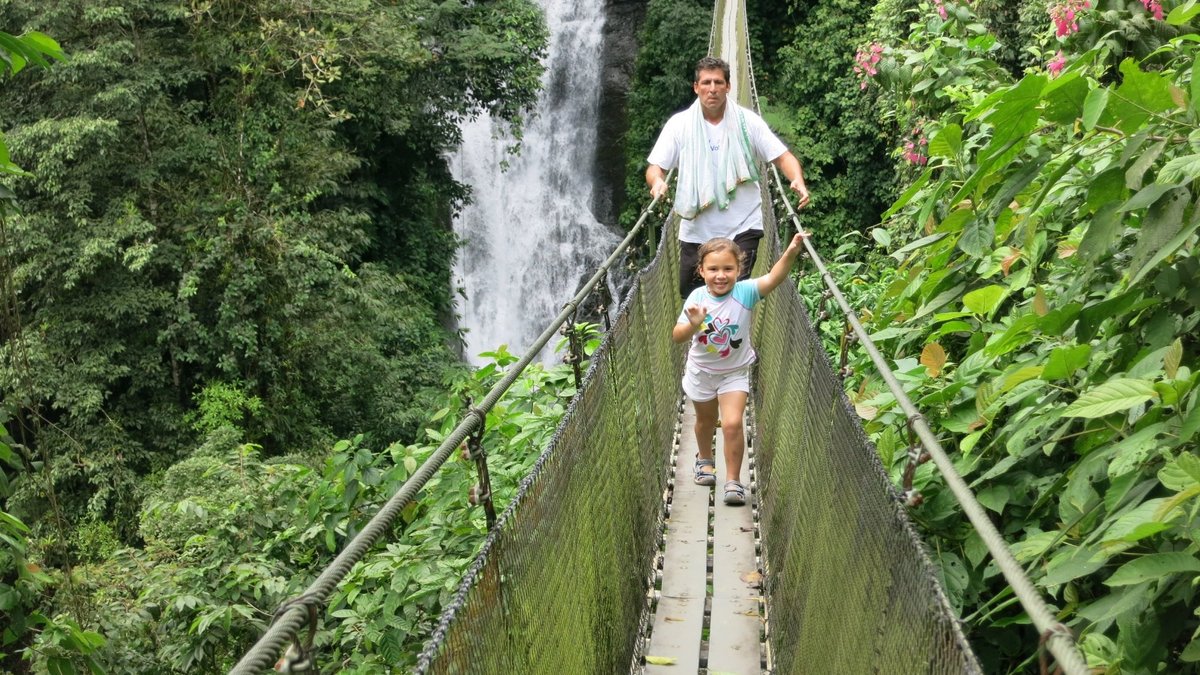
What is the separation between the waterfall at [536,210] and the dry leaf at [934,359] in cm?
1331

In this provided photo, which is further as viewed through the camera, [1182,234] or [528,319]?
[528,319]

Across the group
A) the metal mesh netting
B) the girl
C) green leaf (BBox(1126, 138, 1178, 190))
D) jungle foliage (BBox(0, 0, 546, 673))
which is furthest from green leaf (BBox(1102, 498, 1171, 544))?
jungle foliage (BBox(0, 0, 546, 673))

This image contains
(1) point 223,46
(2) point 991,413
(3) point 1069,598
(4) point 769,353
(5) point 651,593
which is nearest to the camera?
(3) point 1069,598

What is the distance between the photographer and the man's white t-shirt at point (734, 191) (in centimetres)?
354

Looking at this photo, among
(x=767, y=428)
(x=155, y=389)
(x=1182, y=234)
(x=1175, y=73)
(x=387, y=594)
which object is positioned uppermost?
(x=1175, y=73)

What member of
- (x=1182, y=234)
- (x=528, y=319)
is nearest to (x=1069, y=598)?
(x=1182, y=234)

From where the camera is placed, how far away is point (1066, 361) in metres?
1.41

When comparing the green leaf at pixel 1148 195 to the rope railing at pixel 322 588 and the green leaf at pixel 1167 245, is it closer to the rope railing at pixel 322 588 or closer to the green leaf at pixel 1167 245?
the green leaf at pixel 1167 245

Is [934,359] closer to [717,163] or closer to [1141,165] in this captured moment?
[1141,165]

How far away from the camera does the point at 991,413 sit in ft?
5.73

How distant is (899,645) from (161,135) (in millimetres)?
10395

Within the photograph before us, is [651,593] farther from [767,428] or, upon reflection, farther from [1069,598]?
[1069,598]

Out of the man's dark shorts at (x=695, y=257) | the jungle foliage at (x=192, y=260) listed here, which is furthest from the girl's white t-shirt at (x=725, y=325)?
the jungle foliage at (x=192, y=260)

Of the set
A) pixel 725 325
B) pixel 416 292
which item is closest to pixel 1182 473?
pixel 725 325
